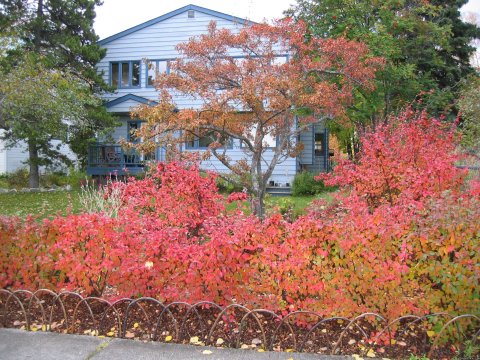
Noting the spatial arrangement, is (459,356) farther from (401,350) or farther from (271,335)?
(271,335)

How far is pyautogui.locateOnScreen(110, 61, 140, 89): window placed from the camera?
2048 cm

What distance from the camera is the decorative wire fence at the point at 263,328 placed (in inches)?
141

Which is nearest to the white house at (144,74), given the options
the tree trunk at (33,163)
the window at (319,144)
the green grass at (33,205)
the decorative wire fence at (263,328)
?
the window at (319,144)

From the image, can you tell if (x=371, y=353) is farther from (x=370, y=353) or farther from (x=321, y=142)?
(x=321, y=142)

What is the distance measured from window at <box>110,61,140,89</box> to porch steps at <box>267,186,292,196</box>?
800cm

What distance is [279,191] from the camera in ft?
57.7

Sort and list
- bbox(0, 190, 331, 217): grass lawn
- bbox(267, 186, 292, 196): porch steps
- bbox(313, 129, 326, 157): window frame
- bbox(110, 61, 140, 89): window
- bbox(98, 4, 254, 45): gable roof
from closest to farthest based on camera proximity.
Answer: bbox(0, 190, 331, 217): grass lawn
bbox(267, 186, 292, 196): porch steps
bbox(98, 4, 254, 45): gable roof
bbox(110, 61, 140, 89): window
bbox(313, 129, 326, 157): window frame

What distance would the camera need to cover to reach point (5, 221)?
472 centimetres

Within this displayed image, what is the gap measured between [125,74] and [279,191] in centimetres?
914

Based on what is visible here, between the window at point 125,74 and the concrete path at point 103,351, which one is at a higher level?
the window at point 125,74

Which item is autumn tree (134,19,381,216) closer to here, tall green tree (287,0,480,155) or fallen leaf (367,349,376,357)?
tall green tree (287,0,480,155)

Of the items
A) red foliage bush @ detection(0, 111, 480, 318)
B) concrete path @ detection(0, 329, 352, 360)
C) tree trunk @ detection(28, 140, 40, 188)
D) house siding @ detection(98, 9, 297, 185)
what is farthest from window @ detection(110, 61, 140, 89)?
concrete path @ detection(0, 329, 352, 360)

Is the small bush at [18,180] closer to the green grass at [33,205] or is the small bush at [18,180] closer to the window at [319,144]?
the green grass at [33,205]

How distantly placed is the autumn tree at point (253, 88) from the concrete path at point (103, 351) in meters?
5.03
